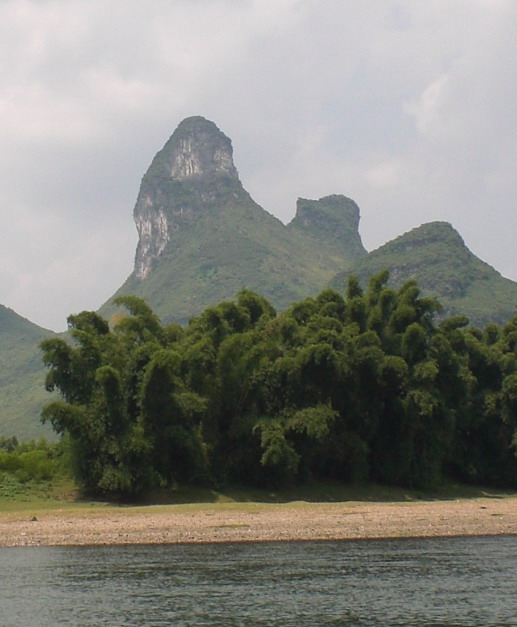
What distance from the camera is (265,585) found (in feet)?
72.6

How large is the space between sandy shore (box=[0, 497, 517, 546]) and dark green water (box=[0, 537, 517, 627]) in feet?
6.47

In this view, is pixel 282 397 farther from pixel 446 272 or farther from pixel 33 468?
pixel 446 272

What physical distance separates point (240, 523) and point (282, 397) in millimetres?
13379

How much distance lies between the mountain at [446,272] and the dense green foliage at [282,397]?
91190mm

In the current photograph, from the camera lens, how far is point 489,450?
56344 mm

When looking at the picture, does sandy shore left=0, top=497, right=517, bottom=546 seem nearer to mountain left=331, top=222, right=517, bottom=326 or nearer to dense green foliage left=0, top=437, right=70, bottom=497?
dense green foliage left=0, top=437, right=70, bottom=497

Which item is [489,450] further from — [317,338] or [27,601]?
[27,601]

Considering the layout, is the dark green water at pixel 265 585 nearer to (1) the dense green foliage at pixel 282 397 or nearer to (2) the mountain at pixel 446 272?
(1) the dense green foliage at pixel 282 397

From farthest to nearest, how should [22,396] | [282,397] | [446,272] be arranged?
[22,396]
[446,272]
[282,397]

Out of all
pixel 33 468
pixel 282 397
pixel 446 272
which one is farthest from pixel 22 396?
pixel 282 397

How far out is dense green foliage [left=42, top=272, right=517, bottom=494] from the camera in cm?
4081

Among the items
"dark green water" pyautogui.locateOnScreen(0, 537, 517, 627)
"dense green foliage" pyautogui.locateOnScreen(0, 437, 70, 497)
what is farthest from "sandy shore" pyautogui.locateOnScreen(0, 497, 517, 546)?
"dense green foliage" pyautogui.locateOnScreen(0, 437, 70, 497)

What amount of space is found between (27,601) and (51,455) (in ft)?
92.4

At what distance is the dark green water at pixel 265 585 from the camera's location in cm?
1866
